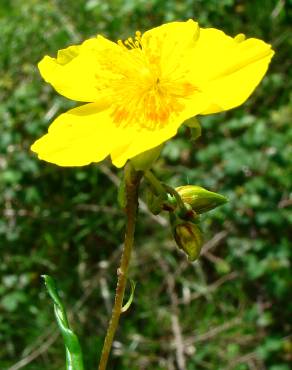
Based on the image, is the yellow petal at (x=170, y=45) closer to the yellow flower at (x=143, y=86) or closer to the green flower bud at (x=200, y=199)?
the yellow flower at (x=143, y=86)

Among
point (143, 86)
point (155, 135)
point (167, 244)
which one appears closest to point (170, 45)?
point (143, 86)

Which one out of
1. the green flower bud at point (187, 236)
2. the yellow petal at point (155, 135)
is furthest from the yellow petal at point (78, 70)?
the green flower bud at point (187, 236)

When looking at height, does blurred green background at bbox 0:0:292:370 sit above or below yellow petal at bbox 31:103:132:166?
below

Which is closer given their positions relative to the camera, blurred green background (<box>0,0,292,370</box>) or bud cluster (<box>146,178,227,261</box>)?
bud cluster (<box>146,178,227,261</box>)

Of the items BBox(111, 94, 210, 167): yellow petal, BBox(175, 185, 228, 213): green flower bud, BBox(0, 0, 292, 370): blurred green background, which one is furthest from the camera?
BBox(0, 0, 292, 370): blurred green background

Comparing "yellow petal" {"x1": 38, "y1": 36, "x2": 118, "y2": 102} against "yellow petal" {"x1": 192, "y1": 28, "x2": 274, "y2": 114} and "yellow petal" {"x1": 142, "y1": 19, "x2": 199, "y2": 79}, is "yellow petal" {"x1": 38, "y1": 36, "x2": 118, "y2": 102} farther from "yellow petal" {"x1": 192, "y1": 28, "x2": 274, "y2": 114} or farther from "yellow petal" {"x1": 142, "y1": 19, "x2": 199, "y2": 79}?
"yellow petal" {"x1": 192, "y1": 28, "x2": 274, "y2": 114}

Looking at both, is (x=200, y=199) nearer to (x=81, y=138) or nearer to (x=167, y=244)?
(x=81, y=138)

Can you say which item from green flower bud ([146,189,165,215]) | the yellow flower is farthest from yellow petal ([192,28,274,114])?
green flower bud ([146,189,165,215])

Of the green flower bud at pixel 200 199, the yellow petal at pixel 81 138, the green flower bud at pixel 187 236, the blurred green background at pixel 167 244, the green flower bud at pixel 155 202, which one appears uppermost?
the yellow petal at pixel 81 138

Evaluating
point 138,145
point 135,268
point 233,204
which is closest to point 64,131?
point 138,145
